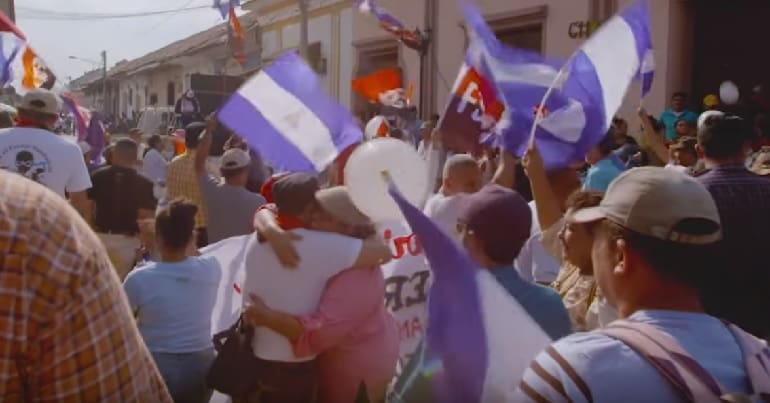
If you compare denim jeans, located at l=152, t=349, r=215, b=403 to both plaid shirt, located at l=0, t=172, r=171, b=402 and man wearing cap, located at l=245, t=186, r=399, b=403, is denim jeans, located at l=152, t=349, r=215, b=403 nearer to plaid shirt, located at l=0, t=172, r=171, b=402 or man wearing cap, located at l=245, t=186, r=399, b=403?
man wearing cap, located at l=245, t=186, r=399, b=403

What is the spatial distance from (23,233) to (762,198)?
2.83 meters

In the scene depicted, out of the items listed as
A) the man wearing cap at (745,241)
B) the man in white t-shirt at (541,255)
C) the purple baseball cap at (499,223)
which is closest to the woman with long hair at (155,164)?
the man in white t-shirt at (541,255)

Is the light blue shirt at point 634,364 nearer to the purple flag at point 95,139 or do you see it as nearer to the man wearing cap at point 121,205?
the man wearing cap at point 121,205

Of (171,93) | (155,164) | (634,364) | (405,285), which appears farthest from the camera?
(171,93)

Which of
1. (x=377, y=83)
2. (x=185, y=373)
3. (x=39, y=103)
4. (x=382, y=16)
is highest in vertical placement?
(x=382, y=16)

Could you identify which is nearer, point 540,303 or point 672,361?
point 672,361

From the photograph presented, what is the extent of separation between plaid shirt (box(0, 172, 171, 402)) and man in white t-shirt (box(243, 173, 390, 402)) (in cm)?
149

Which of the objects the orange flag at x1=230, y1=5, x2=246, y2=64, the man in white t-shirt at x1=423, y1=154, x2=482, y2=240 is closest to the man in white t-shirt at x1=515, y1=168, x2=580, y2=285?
the man in white t-shirt at x1=423, y1=154, x2=482, y2=240

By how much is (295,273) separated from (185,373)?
36.7 inches

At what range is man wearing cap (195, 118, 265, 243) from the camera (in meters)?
4.64

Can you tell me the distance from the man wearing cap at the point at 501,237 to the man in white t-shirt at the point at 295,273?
487 mm

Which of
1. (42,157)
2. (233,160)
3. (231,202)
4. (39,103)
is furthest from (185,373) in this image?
(39,103)

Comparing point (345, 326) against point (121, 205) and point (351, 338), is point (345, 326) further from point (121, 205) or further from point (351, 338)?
point (121, 205)

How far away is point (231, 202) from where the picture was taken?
183 inches
